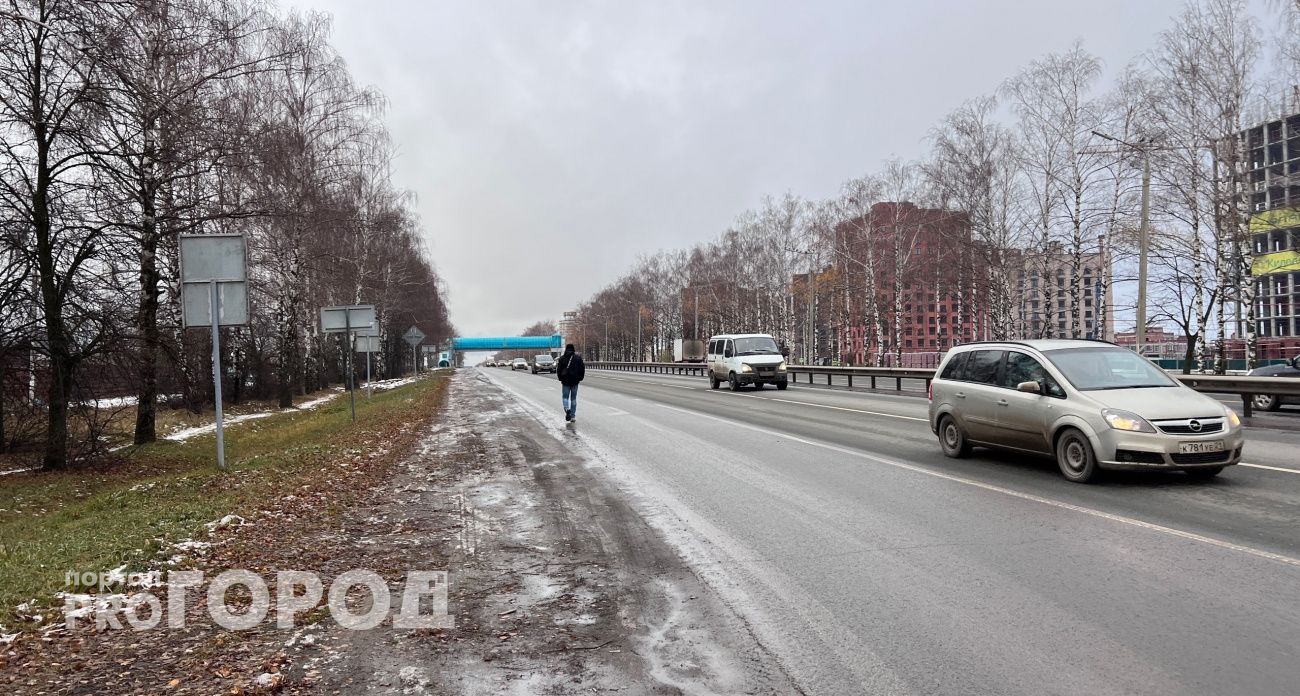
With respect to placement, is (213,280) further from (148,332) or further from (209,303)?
(148,332)

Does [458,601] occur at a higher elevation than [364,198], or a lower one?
lower

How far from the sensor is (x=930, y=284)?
46.6 meters

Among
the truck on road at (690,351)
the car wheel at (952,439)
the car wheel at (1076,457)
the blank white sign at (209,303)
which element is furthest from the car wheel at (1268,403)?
the truck on road at (690,351)

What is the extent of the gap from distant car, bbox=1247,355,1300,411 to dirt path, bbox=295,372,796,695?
16.4 metres

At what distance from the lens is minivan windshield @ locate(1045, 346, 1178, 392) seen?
8.33 m

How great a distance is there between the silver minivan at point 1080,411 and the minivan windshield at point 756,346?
703 inches

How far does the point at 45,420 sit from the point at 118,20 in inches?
282

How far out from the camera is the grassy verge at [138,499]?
18.7 feet

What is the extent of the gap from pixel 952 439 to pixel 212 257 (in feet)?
35.9

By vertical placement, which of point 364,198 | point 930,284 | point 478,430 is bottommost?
point 478,430

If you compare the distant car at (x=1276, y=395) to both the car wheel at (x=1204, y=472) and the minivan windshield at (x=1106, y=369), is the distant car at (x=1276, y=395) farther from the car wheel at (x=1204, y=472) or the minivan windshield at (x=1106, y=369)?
the car wheel at (x=1204, y=472)

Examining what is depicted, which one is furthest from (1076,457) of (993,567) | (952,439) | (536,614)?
(536,614)

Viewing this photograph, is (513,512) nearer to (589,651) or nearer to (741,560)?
(741,560)

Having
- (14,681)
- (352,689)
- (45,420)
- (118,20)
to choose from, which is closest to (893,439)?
(352,689)
